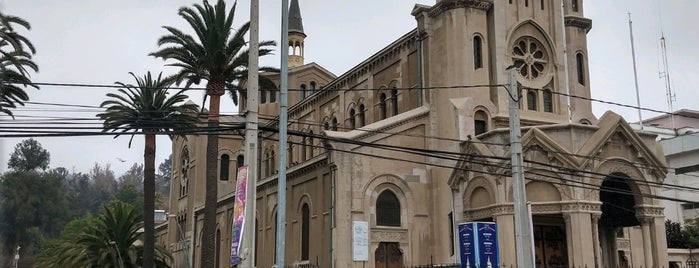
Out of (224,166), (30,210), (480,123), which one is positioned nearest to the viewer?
(480,123)

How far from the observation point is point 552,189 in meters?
32.2

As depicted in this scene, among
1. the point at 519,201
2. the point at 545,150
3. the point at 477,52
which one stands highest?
the point at 477,52

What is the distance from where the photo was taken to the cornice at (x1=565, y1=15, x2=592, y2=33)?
43.2 meters

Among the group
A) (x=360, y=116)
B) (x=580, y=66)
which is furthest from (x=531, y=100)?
(x=360, y=116)

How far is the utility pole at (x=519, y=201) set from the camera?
19906 millimetres

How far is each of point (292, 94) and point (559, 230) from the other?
105 ft

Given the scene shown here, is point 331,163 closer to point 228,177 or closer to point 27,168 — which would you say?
point 228,177

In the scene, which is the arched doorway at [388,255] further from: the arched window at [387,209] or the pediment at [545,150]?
the pediment at [545,150]

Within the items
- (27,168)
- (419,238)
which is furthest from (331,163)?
(27,168)

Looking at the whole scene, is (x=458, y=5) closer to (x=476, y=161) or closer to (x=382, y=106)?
(x=382, y=106)

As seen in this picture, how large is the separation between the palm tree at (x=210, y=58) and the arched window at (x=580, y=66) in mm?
18679

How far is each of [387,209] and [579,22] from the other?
17.0 meters

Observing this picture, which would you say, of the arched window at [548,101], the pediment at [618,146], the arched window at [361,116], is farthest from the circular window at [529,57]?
the arched window at [361,116]

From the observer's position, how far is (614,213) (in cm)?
3800
